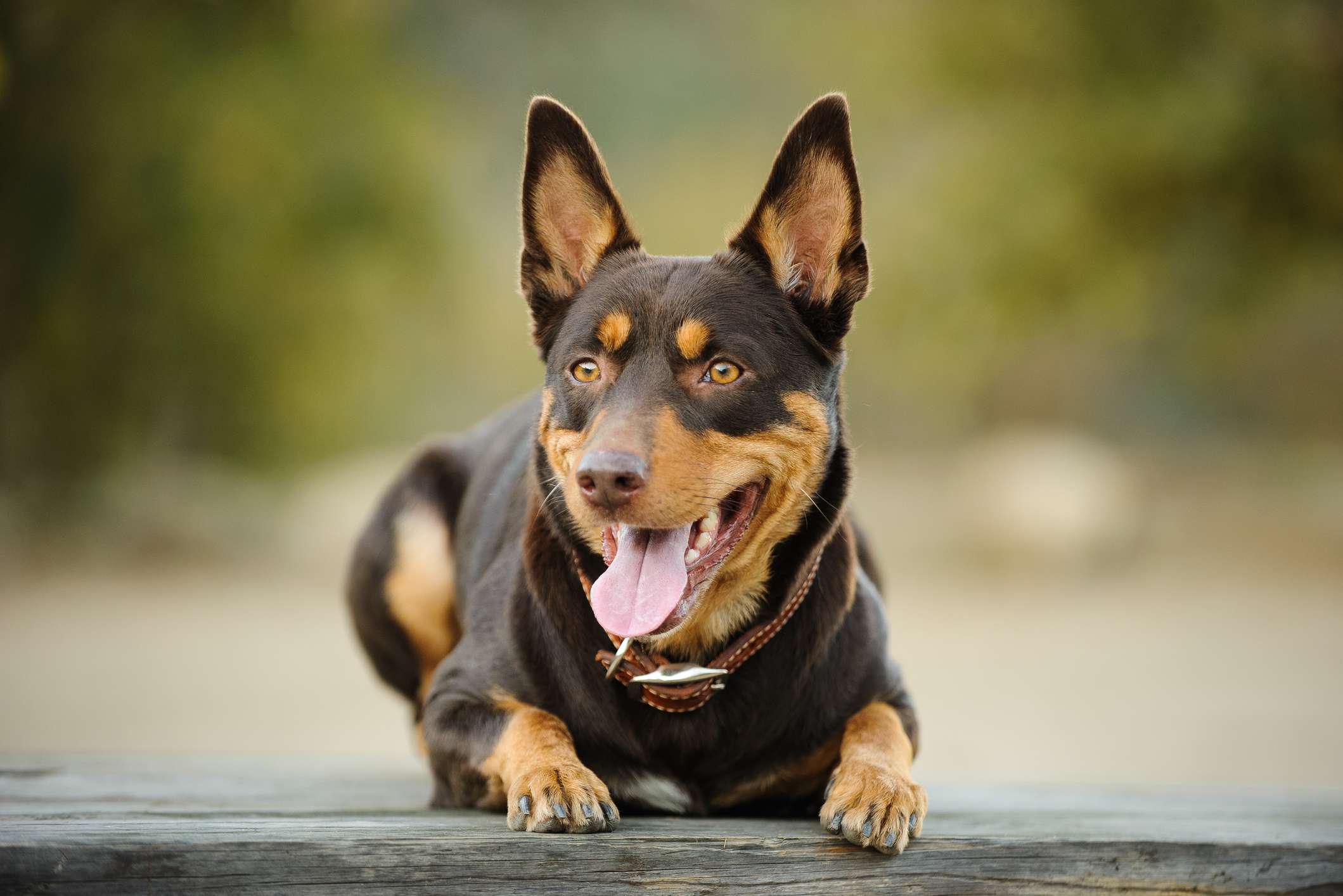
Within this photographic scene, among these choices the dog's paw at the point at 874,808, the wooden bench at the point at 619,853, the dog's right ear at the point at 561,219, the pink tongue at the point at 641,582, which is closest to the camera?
the wooden bench at the point at 619,853

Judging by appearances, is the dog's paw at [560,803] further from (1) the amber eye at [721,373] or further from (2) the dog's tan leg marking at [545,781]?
(1) the amber eye at [721,373]

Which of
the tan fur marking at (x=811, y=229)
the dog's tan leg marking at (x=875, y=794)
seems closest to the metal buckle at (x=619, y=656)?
the dog's tan leg marking at (x=875, y=794)

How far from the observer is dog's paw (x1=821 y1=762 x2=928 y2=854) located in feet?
8.87

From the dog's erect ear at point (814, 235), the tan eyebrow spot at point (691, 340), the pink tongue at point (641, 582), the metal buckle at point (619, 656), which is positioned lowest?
the metal buckle at point (619, 656)

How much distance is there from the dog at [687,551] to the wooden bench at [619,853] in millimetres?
110

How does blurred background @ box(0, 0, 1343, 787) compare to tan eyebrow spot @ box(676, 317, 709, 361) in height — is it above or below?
above

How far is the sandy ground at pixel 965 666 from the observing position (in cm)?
889

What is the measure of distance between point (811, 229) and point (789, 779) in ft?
4.73

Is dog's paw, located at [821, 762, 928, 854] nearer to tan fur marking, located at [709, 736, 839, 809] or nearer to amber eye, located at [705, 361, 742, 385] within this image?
tan fur marking, located at [709, 736, 839, 809]

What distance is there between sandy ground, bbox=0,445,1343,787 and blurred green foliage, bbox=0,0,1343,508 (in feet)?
9.93

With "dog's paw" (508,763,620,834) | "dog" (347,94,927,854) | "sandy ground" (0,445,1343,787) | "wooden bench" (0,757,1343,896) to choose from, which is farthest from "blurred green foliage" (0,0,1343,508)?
"dog's paw" (508,763,620,834)

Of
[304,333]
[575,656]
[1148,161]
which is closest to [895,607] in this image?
[1148,161]

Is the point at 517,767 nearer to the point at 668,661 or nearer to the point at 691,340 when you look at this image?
the point at 668,661

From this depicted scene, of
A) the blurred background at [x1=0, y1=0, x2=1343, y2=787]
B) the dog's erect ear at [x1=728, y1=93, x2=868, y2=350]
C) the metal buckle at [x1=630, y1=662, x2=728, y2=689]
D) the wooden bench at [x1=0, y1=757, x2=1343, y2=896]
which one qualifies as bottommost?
the wooden bench at [x1=0, y1=757, x2=1343, y2=896]
